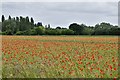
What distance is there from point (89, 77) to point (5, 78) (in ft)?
6.79

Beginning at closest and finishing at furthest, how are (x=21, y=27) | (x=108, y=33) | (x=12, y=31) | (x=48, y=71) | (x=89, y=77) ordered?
(x=89, y=77) → (x=48, y=71) → (x=108, y=33) → (x=12, y=31) → (x=21, y=27)

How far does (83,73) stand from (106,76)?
2.05 feet

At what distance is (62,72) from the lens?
602 centimetres

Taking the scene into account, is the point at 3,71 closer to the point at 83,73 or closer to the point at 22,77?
the point at 22,77

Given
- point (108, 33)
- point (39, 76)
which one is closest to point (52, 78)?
point (39, 76)

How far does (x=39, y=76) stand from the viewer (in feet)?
19.3

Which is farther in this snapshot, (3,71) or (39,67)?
(39,67)

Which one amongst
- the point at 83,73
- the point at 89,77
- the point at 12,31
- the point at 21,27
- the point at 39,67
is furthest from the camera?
the point at 21,27

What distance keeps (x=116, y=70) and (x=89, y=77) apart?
1072 millimetres

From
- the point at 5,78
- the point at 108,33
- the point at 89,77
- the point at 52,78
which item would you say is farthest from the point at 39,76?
the point at 108,33

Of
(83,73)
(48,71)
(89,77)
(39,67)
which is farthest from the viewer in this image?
(39,67)

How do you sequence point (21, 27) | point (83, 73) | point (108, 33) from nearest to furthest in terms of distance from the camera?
point (83, 73), point (108, 33), point (21, 27)

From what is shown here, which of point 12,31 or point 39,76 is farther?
point 12,31

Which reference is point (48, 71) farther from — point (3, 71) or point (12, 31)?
point (12, 31)
